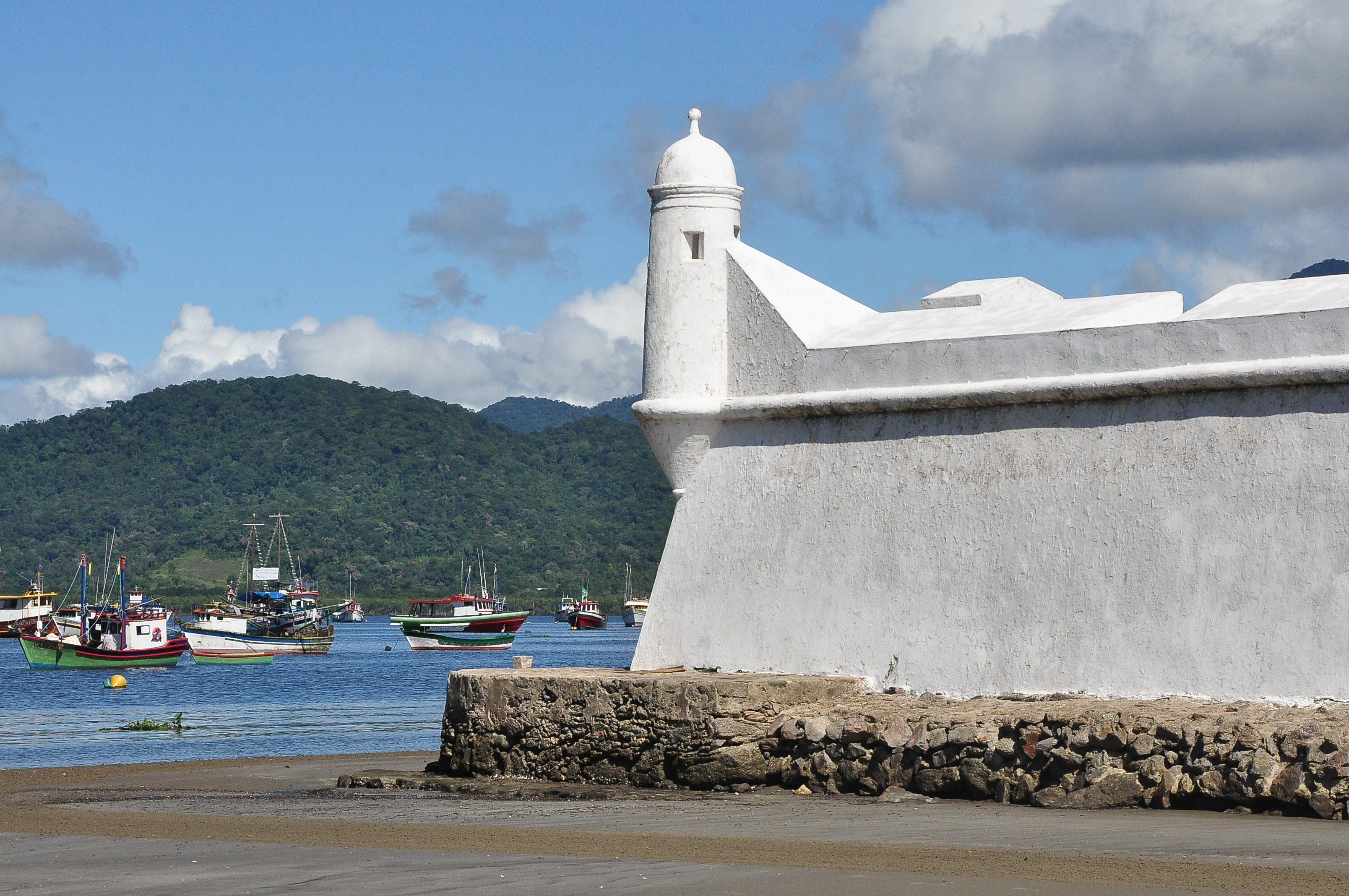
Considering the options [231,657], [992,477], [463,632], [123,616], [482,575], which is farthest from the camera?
[482,575]

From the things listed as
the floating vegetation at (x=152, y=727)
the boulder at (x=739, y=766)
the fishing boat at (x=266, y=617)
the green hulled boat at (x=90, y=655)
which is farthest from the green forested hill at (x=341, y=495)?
the boulder at (x=739, y=766)

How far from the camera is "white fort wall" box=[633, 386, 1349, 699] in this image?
1296 centimetres

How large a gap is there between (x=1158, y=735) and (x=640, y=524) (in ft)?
363

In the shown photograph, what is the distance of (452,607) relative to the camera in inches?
3836

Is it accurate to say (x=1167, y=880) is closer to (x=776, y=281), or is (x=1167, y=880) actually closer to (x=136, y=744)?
(x=776, y=281)

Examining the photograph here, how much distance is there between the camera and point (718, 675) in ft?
50.6

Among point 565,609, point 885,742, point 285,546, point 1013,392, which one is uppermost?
point 285,546

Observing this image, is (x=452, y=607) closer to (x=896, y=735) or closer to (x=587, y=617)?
(x=587, y=617)

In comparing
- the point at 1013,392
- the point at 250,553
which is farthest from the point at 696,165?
the point at 250,553

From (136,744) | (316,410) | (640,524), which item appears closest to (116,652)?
(136,744)

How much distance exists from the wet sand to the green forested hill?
94792 mm

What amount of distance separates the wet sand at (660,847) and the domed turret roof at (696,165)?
20.4 ft

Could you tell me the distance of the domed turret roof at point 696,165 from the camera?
1683 centimetres

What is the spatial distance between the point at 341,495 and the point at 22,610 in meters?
38.5
